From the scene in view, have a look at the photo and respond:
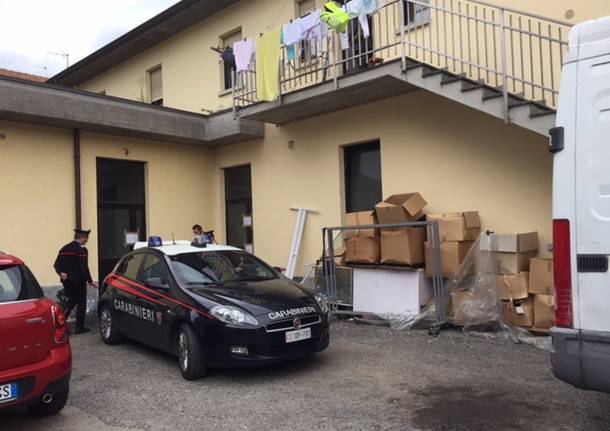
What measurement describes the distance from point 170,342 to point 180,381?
526 mm

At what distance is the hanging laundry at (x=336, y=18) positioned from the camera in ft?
26.9

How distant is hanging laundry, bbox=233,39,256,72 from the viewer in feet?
32.7

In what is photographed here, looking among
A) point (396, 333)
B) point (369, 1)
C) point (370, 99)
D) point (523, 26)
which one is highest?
point (369, 1)

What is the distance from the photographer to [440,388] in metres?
5.13

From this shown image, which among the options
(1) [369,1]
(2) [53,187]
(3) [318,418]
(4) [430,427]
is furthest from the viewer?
(2) [53,187]

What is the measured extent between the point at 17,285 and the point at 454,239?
19.1 feet

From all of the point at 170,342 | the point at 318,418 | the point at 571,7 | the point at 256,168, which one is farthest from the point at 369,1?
the point at 318,418

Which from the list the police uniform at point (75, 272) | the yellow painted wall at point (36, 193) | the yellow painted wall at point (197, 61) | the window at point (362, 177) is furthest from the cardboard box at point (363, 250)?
the yellow painted wall at point (36, 193)

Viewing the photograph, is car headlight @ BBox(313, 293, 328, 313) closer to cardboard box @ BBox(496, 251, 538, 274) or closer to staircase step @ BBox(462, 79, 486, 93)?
cardboard box @ BBox(496, 251, 538, 274)

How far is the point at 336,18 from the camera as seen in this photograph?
8.22m

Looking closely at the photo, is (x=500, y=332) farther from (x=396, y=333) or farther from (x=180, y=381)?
(x=180, y=381)

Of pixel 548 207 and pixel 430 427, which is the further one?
pixel 548 207

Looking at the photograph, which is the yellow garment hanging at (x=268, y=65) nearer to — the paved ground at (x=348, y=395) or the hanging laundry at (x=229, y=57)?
the hanging laundry at (x=229, y=57)

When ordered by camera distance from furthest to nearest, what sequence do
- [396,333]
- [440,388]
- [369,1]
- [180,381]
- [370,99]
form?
[370,99], [369,1], [396,333], [180,381], [440,388]
